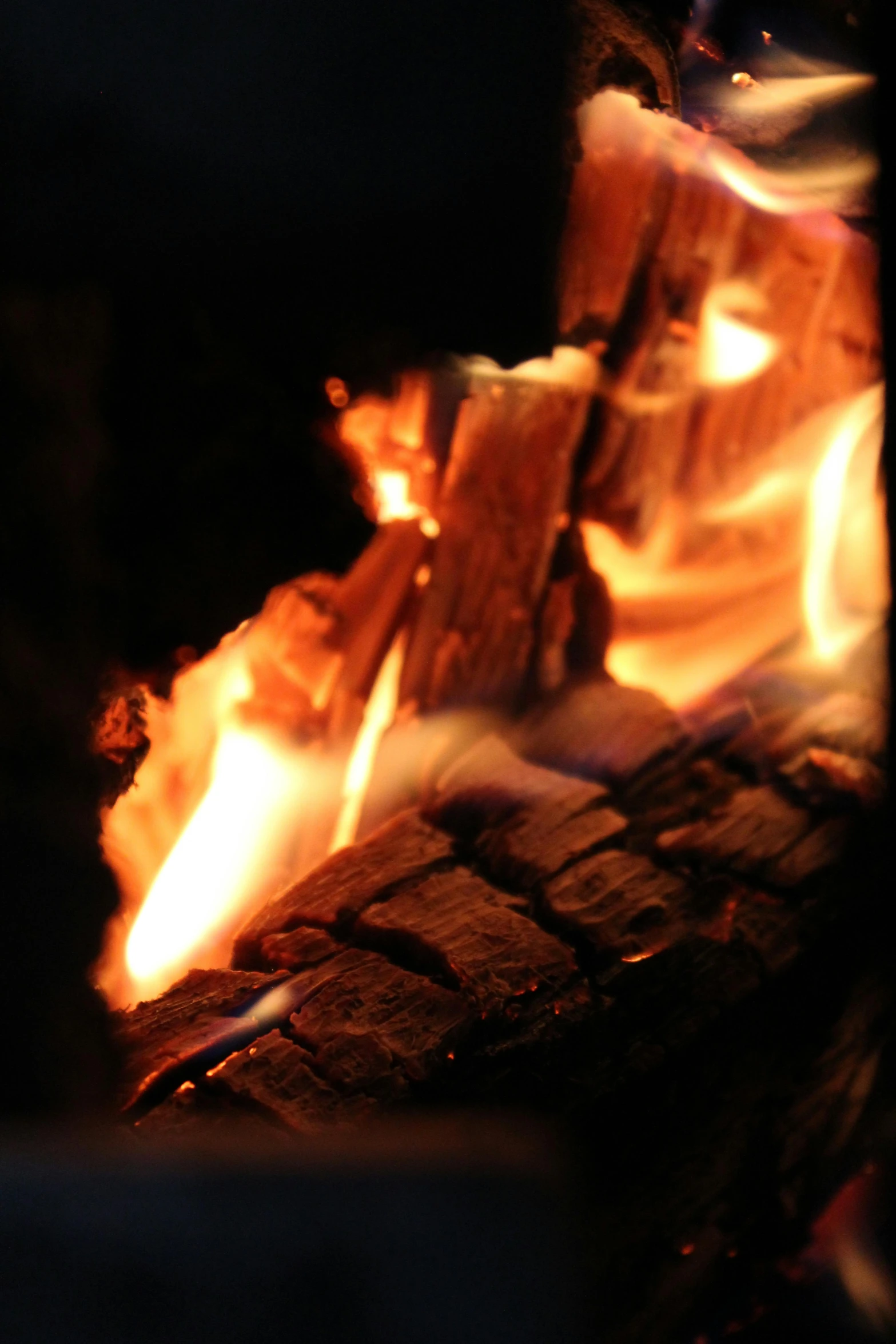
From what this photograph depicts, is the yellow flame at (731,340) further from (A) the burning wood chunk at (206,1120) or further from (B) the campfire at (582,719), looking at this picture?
(A) the burning wood chunk at (206,1120)

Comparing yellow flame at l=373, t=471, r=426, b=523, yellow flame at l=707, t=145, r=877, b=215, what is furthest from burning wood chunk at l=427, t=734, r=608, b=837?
yellow flame at l=707, t=145, r=877, b=215

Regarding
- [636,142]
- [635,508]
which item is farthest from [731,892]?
[636,142]

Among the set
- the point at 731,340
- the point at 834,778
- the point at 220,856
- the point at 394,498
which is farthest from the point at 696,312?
the point at 220,856

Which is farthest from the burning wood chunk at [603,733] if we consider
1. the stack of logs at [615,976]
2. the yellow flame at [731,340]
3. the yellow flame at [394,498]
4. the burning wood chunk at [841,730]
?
the yellow flame at [731,340]

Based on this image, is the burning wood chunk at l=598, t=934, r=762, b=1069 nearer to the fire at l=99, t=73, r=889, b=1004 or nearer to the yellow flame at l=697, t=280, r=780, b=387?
the fire at l=99, t=73, r=889, b=1004

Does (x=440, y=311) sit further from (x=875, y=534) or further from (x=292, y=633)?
(x=875, y=534)
